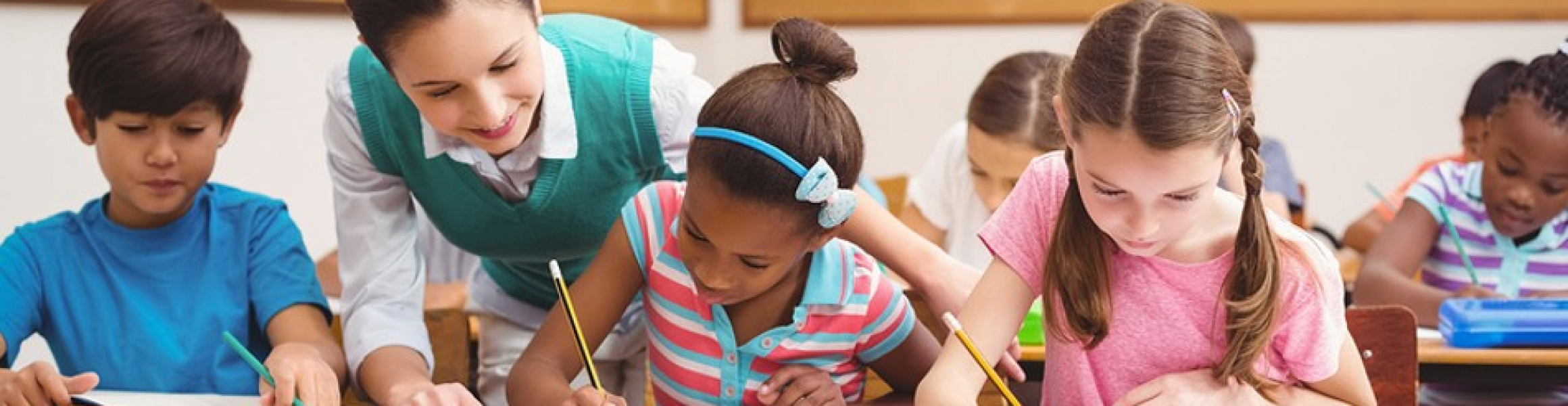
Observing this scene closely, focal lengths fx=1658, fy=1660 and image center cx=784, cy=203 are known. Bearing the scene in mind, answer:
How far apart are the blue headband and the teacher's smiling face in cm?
19

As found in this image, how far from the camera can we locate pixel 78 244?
1.94m

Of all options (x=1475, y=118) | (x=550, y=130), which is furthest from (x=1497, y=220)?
(x=550, y=130)

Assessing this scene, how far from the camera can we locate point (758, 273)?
1.61 m

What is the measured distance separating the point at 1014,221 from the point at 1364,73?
3.59m

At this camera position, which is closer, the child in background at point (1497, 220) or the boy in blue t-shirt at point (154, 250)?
the boy in blue t-shirt at point (154, 250)

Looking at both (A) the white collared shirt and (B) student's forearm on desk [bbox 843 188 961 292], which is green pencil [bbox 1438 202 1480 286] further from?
(A) the white collared shirt

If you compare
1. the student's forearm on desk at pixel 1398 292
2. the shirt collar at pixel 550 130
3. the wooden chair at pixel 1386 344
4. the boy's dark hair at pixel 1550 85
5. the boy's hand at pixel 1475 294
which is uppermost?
the shirt collar at pixel 550 130

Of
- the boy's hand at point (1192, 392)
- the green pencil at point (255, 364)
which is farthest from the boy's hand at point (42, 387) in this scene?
the boy's hand at point (1192, 392)

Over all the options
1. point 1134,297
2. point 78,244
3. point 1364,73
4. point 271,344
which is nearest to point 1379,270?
point 1134,297

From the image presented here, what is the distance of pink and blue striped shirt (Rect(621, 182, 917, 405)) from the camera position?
1708 millimetres

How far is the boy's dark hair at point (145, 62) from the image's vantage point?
1884 millimetres

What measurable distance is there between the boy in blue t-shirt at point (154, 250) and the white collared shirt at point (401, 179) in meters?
0.09

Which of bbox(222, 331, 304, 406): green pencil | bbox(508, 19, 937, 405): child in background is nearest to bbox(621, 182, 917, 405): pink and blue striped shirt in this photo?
bbox(508, 19, 937, 405): child in background

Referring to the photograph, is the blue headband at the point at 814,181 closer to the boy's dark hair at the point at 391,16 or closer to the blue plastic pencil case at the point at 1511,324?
the boy's dark hair at the point at 391,16
